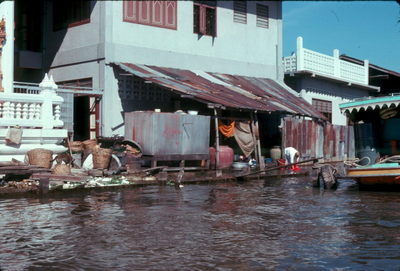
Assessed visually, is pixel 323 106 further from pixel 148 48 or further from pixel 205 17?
pixel 148 48

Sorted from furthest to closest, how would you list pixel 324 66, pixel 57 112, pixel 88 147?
pixel 324 66, pixel 88 147, pixel 57 112

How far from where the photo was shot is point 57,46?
742 inches

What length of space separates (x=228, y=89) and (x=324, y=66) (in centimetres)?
826

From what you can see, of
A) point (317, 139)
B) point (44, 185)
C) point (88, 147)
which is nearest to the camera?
point (44, 185)

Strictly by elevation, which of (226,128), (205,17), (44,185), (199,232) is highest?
(205,17)

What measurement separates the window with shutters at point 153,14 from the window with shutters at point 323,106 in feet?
31.4

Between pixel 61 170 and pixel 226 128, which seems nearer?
pixel 61 170

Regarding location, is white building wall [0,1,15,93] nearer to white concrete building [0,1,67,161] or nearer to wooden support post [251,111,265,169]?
white concrete building [0,1,67,161]

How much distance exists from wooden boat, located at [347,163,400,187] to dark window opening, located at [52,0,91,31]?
402 inches

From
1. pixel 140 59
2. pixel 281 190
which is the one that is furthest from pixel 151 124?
pixel 281 190

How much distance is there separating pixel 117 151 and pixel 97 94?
8.52 feet

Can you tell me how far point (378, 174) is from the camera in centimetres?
1230

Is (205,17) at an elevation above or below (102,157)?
above

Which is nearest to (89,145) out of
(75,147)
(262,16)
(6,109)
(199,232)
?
(75,147)
